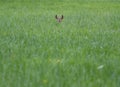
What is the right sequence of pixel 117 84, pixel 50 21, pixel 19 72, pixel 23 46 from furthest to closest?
pixel 50 21
pixel 23 46
pixel 19 72
pixel 117 84

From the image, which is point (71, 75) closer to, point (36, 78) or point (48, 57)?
point (36, 78)

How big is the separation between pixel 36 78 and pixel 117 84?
2.95 feet

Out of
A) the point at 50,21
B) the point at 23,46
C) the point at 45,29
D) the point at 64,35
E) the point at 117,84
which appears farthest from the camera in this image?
the point at 50,21

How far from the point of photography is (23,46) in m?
5.89

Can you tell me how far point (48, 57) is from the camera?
5.14 m

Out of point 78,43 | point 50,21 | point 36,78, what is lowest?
point 50,21

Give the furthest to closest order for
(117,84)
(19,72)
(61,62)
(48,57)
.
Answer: (48,57) → (61,62) → (19,72) → (117,84)

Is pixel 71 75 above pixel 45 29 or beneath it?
above

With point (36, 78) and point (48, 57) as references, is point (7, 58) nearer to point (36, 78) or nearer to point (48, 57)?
point (48, 57)

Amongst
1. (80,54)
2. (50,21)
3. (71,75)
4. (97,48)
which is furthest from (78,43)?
(50,21)

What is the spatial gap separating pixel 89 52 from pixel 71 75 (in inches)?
52.9

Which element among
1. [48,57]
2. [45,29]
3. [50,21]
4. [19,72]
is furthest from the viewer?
[50,21]

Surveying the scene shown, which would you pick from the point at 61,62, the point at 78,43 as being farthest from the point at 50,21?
the point at 61,62

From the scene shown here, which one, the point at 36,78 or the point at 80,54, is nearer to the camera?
the point at 36,78
